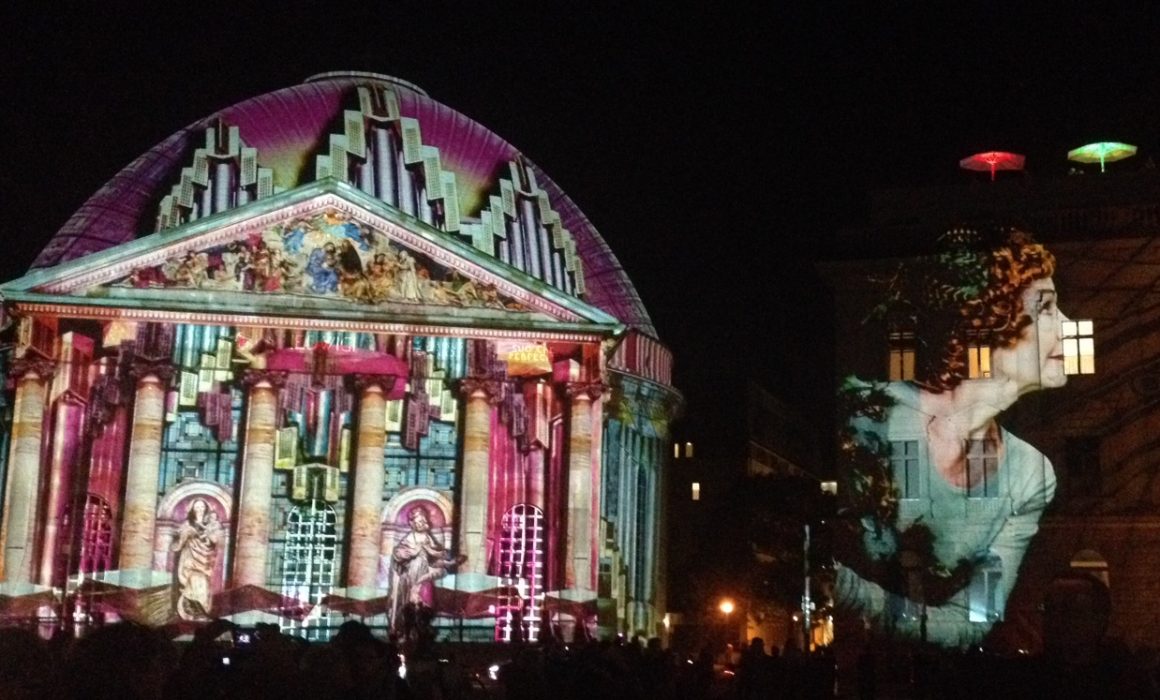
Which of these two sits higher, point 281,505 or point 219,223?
point 219,223

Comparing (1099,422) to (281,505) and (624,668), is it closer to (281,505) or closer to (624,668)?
(281,505)

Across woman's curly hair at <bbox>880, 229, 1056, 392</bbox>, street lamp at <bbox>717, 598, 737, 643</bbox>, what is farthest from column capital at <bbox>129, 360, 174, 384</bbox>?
street lamp at <bbox>717, 598, 737, 643</bbox>

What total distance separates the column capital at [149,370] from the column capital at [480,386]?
811 cm

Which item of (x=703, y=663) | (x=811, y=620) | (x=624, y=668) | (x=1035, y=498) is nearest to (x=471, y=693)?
(x=624, y=668)

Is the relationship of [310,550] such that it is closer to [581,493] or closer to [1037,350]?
[581,493]

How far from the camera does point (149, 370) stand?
133ft

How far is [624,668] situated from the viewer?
8.43 m

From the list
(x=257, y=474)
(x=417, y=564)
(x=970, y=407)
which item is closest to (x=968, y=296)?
(x=970, y=407)

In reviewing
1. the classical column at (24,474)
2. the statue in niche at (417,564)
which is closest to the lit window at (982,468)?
the statue in niche at (417,564)

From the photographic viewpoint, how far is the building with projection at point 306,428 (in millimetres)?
40125

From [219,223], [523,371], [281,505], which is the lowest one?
[281,505]

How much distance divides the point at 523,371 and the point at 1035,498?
14326 millimetres

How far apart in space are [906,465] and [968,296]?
4627 mm

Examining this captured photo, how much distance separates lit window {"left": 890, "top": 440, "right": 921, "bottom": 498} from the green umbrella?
9.53 meters
